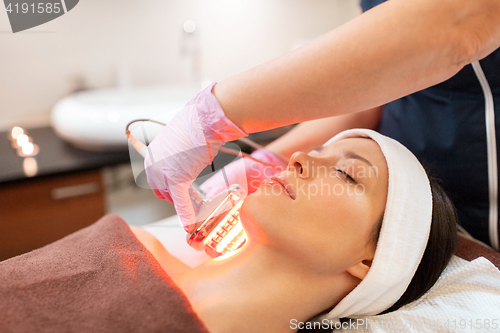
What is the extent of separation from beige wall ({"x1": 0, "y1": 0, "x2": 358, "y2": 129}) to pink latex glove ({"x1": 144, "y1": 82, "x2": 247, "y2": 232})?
105 cm

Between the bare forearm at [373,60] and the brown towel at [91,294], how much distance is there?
0.44 meters

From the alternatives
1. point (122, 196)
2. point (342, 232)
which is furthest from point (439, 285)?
point (122, 196)

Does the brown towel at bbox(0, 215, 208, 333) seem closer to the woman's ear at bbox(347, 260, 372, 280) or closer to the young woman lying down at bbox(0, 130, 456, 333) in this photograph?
the young woman lying down at bbox(0, 130, 456, 333)

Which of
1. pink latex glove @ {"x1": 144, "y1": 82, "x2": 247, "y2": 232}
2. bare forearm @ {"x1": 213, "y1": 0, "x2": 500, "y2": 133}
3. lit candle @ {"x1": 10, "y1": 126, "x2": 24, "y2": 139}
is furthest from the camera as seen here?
lit candle @ {"x1": 10, "y1": 126, "x2": 24, "y2": 139}

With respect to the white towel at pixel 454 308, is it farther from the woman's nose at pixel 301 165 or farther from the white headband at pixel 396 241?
the woman's nose at pixel 301 165

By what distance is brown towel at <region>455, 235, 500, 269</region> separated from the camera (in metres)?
0.92

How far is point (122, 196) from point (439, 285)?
1.15 m

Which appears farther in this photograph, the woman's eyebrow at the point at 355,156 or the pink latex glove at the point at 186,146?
the woman's eyebrow at the point at 355,156

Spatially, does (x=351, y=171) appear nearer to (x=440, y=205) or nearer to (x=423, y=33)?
(x=440, y=205)

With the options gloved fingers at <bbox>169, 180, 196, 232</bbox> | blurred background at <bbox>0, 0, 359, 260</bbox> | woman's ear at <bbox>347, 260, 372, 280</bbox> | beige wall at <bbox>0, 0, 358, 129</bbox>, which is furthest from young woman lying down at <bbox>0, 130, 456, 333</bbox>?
beige wall at <bbox>0, 0, 358, 129</bbox>

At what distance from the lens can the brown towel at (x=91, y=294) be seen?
69 cm

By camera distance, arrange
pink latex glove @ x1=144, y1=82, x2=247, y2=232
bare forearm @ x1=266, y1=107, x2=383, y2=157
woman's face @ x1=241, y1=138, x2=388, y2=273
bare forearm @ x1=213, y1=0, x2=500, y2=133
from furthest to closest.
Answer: bare forearm @ x1=266, y1=107, x2=383, y2=157 < woman's face @ x1=241, y1=138, x2=388, y2=273 < pink latex glove @ x1=144, y1=82, x2=247, y2=232 < bare forearm @ x1=213, y1=0, x2=500, y2=133

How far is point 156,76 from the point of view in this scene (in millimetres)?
1787

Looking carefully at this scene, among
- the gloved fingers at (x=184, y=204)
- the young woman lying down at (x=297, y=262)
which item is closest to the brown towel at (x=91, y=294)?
the young woman lying down at (x=297, y=262)
